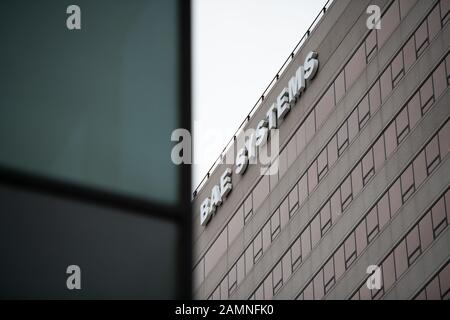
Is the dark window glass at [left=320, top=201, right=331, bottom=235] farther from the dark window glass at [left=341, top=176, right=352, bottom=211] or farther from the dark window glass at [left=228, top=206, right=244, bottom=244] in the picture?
the dark window glass at [left=228, top=206, right=244, bottom=244]

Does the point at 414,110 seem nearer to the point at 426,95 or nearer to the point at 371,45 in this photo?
the point at 426,95

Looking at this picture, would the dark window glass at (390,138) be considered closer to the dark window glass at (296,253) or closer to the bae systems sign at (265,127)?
the bae systems sign at (265,127)

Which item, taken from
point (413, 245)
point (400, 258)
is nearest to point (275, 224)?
point (400, 258)

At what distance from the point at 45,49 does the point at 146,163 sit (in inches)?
69.1

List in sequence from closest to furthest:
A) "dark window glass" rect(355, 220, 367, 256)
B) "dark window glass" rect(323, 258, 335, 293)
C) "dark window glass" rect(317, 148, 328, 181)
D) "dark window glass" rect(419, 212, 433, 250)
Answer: "dark window glass" rect(419, 212, 433, 250) < "dark window glass" rect(355, 220, 367, 256) < "dark window glass" rect(323, 258, 335, 293) < "dark window glass" rect(317, 148, 328, 181)

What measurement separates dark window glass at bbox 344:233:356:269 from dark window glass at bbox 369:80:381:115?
4884 mm

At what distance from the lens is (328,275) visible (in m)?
40.2

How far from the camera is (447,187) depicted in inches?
1366

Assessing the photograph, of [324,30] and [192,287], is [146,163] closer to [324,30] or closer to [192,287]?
[192,287]

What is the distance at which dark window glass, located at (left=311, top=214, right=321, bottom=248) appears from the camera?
136 feet

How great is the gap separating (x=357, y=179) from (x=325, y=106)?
170 inches

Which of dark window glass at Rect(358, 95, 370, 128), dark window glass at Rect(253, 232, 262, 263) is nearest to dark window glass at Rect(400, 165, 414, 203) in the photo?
dark window glass at Rect(358, 95, 370, 128)

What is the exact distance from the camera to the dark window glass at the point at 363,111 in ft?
130
